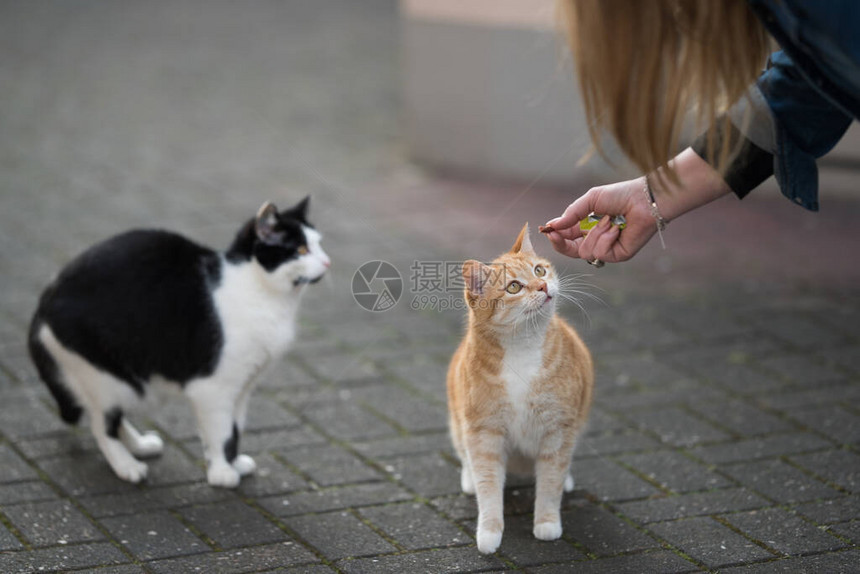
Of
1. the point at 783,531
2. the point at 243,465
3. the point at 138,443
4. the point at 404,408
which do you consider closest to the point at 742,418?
the point at 783,531

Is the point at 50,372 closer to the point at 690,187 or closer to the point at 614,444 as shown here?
the point at 614,444

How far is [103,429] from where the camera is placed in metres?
3.37

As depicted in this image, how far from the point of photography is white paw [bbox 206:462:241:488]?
3.35 meters

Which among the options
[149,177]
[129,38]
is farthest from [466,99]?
[129,38]

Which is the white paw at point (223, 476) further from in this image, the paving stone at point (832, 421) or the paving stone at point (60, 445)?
the paving stone at point (832, 421)

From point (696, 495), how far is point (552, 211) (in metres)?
2.54

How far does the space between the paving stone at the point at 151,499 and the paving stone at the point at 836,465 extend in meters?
2.04

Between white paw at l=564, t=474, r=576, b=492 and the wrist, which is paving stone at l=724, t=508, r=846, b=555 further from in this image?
the wrist

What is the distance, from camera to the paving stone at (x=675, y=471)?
3.40m

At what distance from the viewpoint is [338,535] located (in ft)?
10.1

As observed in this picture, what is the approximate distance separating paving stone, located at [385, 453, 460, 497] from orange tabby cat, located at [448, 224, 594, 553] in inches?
16.6

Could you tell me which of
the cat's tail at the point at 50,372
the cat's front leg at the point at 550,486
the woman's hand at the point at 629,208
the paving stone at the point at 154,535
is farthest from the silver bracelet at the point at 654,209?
the cat's tail at the point at 50,372

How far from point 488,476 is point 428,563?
0.31 metres

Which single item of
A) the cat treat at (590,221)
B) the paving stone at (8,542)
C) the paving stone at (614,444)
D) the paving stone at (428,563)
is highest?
the cat treat at (590,221)
